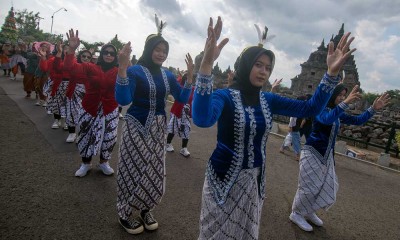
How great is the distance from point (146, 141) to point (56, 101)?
5.26m

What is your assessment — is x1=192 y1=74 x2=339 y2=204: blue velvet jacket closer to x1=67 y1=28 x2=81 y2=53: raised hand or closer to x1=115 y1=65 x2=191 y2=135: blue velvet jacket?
x1=115 y1=65 x2=191 y2=135: blue velvet jacket

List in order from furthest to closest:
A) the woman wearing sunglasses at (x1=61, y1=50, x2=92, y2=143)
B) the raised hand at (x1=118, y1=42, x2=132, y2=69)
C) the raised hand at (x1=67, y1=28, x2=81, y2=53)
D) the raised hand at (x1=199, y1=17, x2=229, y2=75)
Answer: the woman wearing sunglasses at (x1=61, y1=50, x2=92, y2=143)
the raised hand at (x1=67, y1=28, x2=81, y2=53)
the raised hand at (x1=118, y1=42, x2=132, y2=69)
the raised hand at (x1=199, y1=17, x2=229, y2=75)

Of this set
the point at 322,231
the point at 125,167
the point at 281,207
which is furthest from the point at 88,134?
the point at 322,231

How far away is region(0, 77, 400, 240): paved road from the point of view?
3.00 m

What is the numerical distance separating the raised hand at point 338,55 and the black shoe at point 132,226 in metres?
2.55

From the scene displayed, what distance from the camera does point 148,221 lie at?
3.12 m

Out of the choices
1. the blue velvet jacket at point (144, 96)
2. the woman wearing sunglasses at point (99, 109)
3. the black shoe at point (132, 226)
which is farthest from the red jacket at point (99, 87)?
the black shoe at point (132, 226)

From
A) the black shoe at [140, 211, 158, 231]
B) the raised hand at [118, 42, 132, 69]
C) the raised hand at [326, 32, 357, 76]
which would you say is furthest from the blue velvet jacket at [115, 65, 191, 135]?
the raised hand at [326, 32, 357, 76]

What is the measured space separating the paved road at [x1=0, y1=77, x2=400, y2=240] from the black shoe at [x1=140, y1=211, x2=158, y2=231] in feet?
0.25

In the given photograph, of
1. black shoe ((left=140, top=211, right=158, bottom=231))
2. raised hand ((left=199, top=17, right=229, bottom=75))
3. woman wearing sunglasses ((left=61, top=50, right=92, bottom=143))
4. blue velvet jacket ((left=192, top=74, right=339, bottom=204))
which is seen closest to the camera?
raised hand ((left=199, top=17, right=229, bottom=75))

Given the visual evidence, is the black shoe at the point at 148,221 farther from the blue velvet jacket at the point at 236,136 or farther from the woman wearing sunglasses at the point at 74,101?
the woman wearing sunglasses at the point at 74,101

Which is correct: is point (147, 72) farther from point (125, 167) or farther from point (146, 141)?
point (125, 167)

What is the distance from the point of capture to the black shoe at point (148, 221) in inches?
122

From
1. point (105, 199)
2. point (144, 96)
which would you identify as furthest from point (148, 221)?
point (144, 96)
